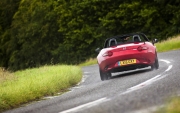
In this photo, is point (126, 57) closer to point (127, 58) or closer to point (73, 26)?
point (127, 58)

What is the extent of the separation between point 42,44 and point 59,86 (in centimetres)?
5324

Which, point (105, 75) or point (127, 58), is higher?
point (127, 58)

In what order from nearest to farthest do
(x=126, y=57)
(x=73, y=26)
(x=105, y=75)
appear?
(x=126, y=57)
(x=105, y=75)
(x=73, y=26)

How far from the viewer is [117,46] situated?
16266 mm

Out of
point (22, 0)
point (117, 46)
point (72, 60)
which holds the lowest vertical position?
point (72, 60)

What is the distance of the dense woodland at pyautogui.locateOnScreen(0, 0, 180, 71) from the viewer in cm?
5503

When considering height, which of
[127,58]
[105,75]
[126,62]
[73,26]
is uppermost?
[73,26]

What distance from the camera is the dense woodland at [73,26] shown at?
55031 mm

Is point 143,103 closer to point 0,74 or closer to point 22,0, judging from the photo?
point 0,74

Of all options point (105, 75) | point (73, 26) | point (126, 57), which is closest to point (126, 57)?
point (126, 57)

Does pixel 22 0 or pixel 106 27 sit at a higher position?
pixel 22 0

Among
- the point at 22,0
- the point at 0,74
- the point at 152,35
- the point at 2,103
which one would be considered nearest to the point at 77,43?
the point at 152,35

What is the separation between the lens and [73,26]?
62.6 meters

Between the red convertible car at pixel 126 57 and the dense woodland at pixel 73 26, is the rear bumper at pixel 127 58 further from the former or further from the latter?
the dense woodland at pixel 73 26
